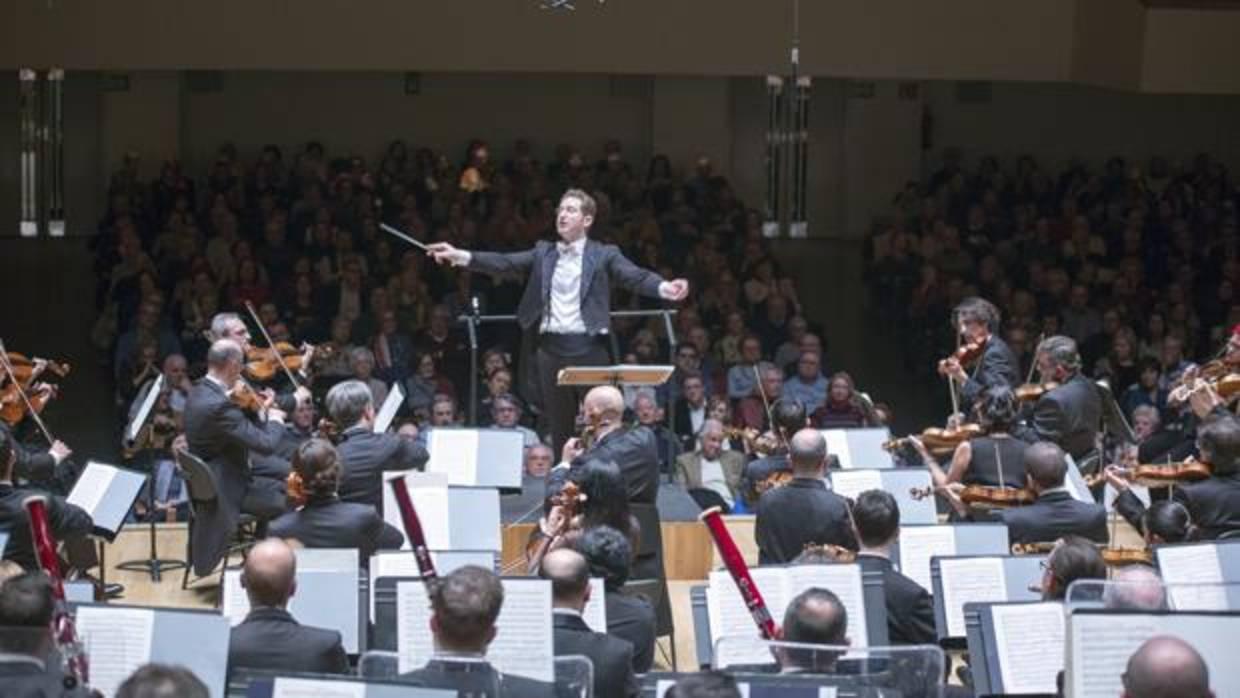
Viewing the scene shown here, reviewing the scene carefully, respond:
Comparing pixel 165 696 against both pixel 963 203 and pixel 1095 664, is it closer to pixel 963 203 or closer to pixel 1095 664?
pixel 1095 664

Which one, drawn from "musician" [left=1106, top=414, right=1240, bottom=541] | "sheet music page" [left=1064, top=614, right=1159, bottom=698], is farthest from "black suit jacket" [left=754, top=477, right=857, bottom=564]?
"sheet music page" [left=1064, top=614, right=1159, bottom=698]

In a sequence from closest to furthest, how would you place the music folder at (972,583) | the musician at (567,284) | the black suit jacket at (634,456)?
the music folder at (972,583) → the black suit jacket at (634,456) → the musician at (567,284)

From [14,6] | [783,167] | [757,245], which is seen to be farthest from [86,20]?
[783,167]

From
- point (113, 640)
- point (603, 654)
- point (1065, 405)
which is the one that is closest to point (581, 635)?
point (603, 654)

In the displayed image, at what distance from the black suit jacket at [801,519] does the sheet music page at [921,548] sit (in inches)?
9.1

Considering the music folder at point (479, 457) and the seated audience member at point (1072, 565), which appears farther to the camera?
the music folder at point (479, 457)

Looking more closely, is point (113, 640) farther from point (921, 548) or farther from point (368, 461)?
point (921, 548)

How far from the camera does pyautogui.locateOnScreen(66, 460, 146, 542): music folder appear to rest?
30.0 ft

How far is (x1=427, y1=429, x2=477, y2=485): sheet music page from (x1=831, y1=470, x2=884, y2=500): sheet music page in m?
1.78

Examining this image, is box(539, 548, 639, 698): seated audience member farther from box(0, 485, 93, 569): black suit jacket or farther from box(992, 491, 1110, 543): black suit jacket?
box(0, 485, 93, 569): black suit jacket

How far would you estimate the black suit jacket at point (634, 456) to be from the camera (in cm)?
873

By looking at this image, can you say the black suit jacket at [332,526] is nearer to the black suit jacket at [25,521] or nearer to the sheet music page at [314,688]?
the black suit jacket at [25,521]

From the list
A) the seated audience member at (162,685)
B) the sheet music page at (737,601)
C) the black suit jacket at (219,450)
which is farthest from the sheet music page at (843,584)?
the black suit jacket at (219,450)

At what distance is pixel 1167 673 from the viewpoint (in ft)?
16.0
